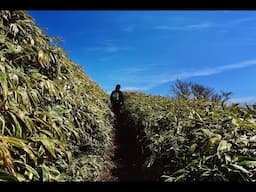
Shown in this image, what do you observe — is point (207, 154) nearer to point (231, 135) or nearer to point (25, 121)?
point (231, 135)

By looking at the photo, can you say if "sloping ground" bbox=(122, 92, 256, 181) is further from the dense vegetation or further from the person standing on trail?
the person standing on trail

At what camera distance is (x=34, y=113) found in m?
1.69

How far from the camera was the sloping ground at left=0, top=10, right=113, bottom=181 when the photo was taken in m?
1.40

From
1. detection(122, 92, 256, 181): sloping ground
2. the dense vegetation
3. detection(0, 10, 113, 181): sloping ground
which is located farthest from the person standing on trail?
detection(122, 92, 256, 181): sloping ground

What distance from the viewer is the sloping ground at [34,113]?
140cm

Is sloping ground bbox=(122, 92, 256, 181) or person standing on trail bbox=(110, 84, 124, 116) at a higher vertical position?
person standing on trail bbox=(110, 84, 124, 116)

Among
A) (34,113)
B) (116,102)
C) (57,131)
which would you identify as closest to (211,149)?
(57,131)

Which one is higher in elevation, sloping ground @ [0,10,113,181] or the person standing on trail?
the person standing on trail

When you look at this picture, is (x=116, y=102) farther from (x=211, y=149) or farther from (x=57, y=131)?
(x=211, y=149)

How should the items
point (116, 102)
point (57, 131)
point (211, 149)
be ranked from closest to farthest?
point (211, 149) → point (57, 131) → point (116, 102)

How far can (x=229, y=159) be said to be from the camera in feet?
4.59

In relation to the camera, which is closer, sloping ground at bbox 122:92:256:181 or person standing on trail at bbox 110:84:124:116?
sloping ground at bbox 122:92:256:181
